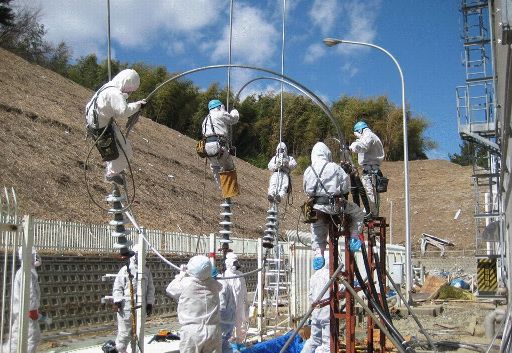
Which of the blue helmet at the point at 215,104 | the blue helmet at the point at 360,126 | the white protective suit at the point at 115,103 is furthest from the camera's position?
the blue helmet at the point at 360,126

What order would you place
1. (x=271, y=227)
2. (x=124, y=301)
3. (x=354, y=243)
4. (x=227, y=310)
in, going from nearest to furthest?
(x=354, y=243)
(x=124, y=301)
(x=227, y=310)
(x=271, y=227)

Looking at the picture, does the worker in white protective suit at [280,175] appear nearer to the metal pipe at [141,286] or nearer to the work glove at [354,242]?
the metal pipe at [141,286]

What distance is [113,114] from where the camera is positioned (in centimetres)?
788

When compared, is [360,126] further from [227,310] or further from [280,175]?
[227,310]

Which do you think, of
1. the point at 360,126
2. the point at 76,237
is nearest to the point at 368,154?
the point at 360,126

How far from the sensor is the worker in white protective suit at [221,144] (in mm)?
10047

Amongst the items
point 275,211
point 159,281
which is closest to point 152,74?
point 159,281

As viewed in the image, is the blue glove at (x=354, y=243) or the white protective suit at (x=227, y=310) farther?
the white protective suit at (x=227, y=310)

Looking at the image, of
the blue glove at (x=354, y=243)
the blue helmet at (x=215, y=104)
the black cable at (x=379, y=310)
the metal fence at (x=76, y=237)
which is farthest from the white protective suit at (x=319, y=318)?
the metal fence at (x=76, y=237)

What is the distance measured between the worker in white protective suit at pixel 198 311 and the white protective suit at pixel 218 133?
170cm

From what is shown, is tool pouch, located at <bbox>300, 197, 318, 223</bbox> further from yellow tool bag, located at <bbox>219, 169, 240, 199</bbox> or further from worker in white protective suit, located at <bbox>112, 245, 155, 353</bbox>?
worker in white protective suit, located at <bbox>112, 245, 155, 353</bbox>

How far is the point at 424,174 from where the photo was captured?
58562 mm

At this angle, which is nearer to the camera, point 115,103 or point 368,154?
point 115,103

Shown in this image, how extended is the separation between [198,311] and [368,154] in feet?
13.9
